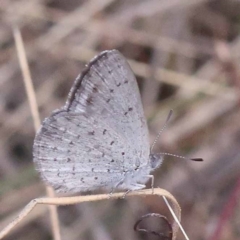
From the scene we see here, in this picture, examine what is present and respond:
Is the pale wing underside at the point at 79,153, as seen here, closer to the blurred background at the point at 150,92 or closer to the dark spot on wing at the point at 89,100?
the dark spot on wing at the point at 89,100

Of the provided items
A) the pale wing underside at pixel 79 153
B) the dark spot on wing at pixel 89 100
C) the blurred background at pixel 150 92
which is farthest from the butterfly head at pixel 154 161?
the blurred background at pixel 150 92

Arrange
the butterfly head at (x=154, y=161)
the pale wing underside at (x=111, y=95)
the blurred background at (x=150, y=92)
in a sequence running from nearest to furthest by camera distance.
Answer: the pale wing underside at (x=111, y=95)
the butterfly head at (x=154, y=161)
the blurred background at (x=150, y=92)

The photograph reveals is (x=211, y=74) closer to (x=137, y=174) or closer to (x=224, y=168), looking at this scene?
(x=224, y=168)

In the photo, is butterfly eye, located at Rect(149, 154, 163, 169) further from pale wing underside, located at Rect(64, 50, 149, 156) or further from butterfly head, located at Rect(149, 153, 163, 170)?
pale wing underside, located at Rect(64, 50, 149, 156)

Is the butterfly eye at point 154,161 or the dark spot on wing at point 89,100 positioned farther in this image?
the butterfly eye at point 154,161

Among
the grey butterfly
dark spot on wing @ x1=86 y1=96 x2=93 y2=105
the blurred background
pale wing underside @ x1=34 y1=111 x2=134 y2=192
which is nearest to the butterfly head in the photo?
the grey butterfly

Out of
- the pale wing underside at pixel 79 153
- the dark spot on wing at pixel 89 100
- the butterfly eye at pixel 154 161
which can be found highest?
the dark spot on wing at pixel 89 100

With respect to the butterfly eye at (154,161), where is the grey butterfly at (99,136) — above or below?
above

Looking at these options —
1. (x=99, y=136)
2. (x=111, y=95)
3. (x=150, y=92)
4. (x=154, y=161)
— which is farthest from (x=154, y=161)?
(x=150, y=92)

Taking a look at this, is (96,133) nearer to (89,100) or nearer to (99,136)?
(99,136)

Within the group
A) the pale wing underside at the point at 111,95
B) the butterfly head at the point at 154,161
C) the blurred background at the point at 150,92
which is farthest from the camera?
the blurred background at the point at 150,92
